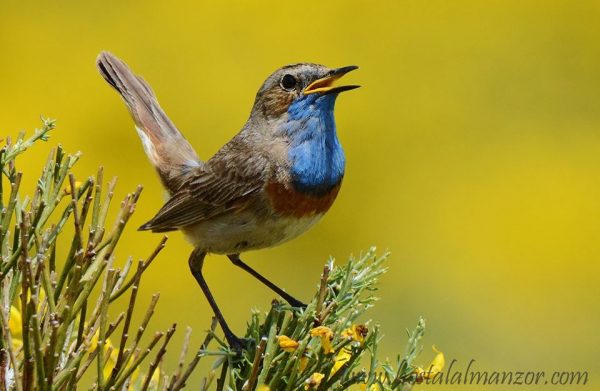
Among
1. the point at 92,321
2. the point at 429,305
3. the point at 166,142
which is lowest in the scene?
the point at 92,321

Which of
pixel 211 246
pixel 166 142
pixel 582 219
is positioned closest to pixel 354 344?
pixel 211 246

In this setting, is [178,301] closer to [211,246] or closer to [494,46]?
[211,246]

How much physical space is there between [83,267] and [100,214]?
0.53 feet

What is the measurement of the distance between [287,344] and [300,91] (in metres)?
1.49

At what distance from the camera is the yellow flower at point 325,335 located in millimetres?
2096

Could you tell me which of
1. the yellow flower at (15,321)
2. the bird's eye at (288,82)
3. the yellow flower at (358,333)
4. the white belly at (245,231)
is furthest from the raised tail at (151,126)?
the yellow flower at (358,333)

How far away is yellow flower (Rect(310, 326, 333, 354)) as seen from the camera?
210 centimetres

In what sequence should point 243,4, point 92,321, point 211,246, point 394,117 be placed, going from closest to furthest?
point 92,321 → point 211,246 → point 394,117 → point 243,4

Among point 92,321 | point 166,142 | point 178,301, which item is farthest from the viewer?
point 178,301

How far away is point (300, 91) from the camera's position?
11.3ft

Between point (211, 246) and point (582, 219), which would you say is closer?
point (211, 246)

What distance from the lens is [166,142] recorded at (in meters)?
4.01

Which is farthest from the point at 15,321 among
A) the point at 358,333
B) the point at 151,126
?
the point at 151,126

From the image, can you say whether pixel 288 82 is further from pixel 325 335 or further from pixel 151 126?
pixel 325 335
